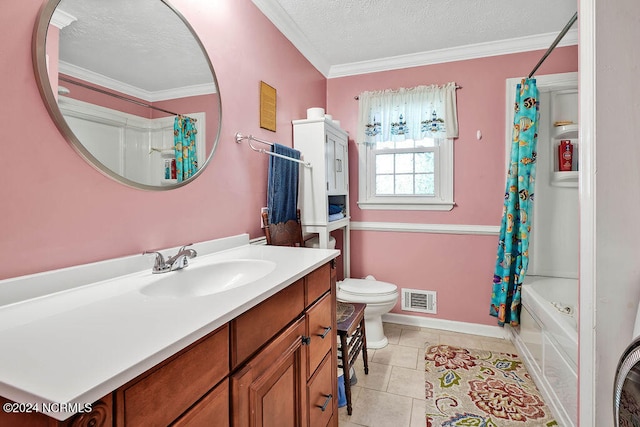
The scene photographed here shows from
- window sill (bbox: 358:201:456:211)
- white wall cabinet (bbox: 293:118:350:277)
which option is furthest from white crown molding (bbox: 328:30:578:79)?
window sill (bbox: 358:201:456:211)

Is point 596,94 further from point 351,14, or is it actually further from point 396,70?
point 396,70

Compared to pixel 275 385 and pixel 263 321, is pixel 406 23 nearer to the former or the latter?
pixel 263 321

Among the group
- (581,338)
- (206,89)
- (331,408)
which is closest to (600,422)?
(581,338)

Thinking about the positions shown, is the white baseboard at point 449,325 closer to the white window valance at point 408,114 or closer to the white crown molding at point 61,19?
the white window valance at point 408,114

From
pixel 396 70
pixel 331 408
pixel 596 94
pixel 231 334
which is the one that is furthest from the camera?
pixel 396 70

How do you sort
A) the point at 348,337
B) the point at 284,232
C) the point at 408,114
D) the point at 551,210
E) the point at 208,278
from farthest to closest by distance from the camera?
the point at 408,114, the point at 551,210, the point at 284,232, the point at 348,337, the point at 208,278

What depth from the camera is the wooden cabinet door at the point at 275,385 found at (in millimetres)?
782

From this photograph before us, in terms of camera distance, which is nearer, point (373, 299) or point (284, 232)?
point (284, 232)

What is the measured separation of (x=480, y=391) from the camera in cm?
184

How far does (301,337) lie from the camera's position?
110 cm

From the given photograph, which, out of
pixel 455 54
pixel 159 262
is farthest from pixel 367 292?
pixel 455 54

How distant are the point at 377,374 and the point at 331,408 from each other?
0.73 metres

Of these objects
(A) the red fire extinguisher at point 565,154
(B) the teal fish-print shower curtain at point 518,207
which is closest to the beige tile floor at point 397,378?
(B) the teal fish-print shower curtain at point 518,207

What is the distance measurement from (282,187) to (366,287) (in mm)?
1046
